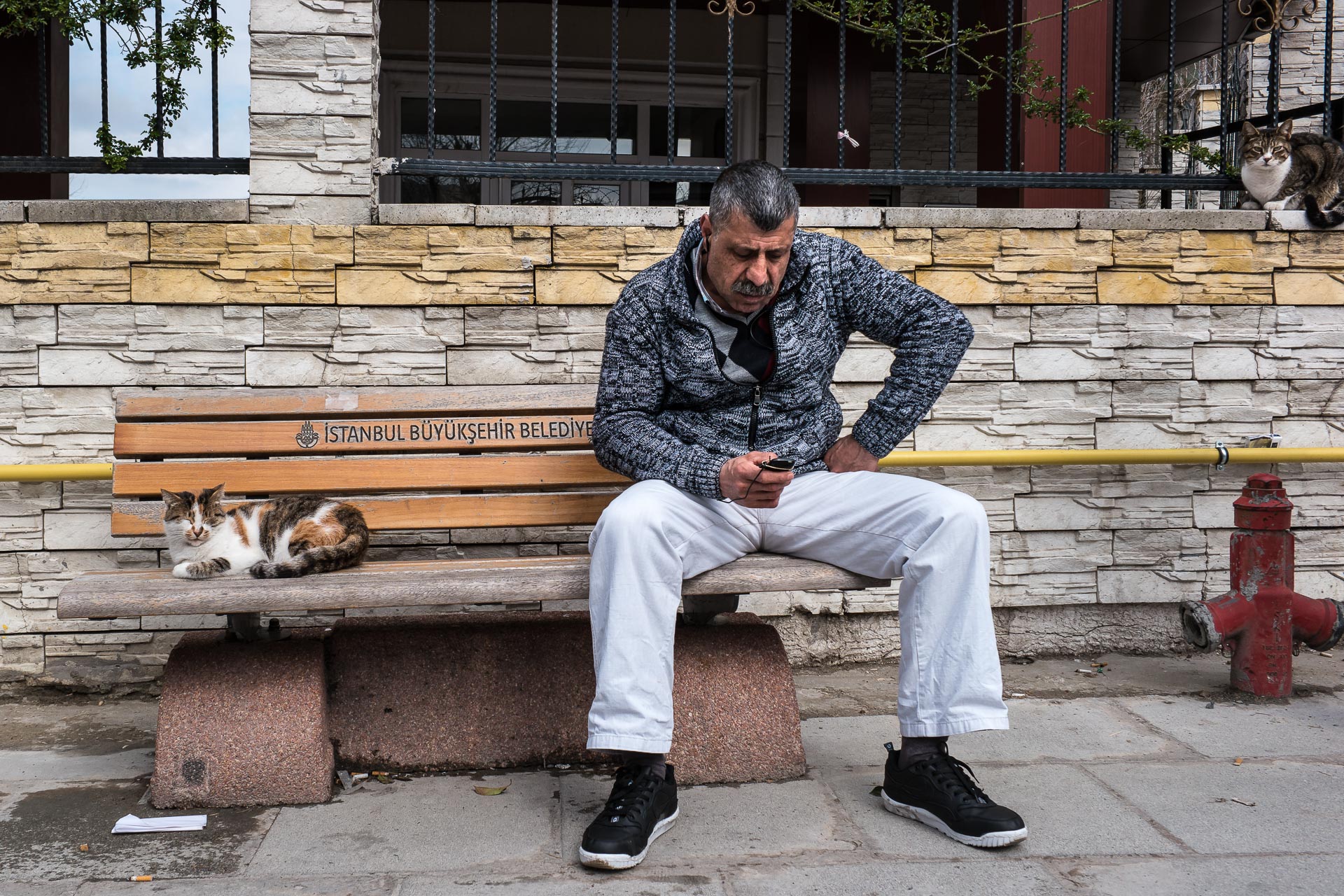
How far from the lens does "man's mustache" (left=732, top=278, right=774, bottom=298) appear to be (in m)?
2.62

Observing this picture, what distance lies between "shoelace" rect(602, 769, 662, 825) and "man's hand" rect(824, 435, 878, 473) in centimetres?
93

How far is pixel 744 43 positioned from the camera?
765 centimetres

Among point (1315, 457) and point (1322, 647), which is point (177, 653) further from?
point (1315, 457)

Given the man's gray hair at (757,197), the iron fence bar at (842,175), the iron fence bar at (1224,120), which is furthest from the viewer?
the iron fence bar at (1224,120)

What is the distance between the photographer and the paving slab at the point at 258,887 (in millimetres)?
2182

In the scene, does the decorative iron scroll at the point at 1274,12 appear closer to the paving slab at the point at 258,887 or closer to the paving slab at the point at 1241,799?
the paving slab at the point at 1241,799

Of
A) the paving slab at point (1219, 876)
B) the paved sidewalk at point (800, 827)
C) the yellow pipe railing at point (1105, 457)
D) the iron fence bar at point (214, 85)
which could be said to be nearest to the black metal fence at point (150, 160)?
the iron fence bar at point (214, 85)

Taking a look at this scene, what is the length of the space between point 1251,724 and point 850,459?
1.50 meters

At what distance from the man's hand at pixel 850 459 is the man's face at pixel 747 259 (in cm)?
45

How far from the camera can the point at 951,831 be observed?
2.43 meters

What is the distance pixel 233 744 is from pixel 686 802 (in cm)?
111

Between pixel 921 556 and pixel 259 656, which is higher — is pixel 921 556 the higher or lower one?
the higher one

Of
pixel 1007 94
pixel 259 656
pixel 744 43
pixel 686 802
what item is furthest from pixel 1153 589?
pixel 744 43

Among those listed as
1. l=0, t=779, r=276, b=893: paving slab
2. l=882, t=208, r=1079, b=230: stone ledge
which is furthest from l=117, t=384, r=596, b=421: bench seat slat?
l=882, t=208, r=1079, b=230: stone ledge
